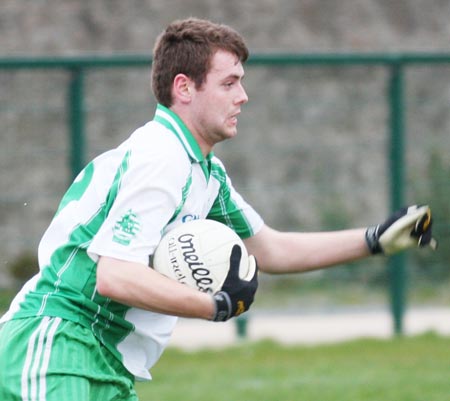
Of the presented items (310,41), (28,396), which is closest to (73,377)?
(28,396)

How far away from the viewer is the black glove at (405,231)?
4914mm

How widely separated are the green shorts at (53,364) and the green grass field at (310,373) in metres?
2.95

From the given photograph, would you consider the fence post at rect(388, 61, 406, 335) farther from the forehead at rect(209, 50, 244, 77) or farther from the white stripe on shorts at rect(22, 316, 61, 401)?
the white stripe on shorts at rect(22, 316, 61, 401)

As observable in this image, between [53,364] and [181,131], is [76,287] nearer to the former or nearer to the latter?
[53,364]

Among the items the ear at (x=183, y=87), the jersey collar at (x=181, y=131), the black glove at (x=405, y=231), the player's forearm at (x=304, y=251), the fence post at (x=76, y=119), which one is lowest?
the fence post at (x=76, y=119)

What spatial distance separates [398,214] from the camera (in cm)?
498

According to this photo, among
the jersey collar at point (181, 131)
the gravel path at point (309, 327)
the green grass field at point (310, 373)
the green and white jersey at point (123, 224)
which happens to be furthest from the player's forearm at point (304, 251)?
the gravel path at point (309, 327)

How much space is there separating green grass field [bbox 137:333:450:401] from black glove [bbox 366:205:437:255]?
229 cm

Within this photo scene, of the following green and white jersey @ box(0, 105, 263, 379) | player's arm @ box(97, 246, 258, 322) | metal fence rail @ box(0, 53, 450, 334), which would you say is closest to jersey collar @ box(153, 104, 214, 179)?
green and white jersey @ box(0, 105, 263, 379)

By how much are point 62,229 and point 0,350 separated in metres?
0.44

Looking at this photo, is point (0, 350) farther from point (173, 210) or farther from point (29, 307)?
point (173, 210)

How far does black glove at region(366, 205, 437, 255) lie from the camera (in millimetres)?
4914

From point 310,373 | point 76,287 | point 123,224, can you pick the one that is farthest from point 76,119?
point 123,224

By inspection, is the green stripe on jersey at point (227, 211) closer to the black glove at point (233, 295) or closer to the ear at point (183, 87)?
the ear at point (183, 87)
